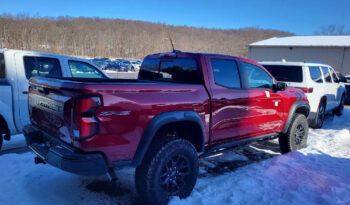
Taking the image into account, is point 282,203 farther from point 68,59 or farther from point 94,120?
point 68,59

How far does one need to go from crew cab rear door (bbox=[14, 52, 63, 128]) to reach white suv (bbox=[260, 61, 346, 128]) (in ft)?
17.9

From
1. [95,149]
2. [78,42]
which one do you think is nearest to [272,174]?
[95,149]

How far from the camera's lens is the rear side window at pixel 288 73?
21.8ft

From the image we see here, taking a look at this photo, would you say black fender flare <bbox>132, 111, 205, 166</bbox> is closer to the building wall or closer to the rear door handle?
the rear door handle

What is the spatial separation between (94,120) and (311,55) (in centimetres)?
3178

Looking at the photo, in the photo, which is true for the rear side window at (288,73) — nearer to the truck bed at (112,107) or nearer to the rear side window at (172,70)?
the rear side window at (172,70)

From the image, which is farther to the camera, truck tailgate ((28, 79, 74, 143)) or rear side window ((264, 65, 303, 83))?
rear side window ((264, 65, 303, 83))

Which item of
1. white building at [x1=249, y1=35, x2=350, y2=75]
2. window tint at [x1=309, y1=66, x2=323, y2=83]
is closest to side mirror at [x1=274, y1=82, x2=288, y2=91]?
window tint at [x1=309, y1=66, x2=323, y2=83]

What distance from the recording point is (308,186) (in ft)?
12.1

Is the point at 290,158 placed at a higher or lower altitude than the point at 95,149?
lower

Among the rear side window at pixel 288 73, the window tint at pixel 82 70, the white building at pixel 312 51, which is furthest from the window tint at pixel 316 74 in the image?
the white building at pixel 312 51

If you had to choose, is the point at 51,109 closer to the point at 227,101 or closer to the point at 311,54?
the point at 227,101

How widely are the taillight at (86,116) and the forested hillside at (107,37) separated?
1702 inches

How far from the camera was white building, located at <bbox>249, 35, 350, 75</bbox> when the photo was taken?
2727 cm
